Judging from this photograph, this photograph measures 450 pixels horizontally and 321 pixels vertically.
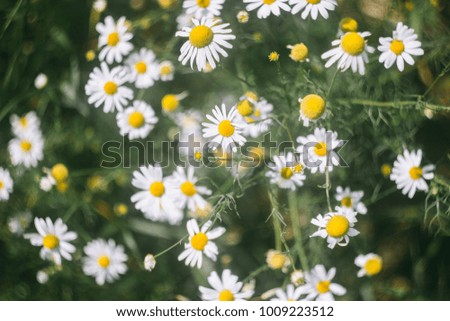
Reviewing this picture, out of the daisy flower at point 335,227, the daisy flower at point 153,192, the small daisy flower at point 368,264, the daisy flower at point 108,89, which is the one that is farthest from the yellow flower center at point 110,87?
the small daisy flower at point 368,264

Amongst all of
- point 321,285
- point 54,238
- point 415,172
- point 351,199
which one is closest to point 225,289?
point 321,285

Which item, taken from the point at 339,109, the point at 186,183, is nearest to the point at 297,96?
the point at 339,109

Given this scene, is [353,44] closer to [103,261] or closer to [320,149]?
[320,149]

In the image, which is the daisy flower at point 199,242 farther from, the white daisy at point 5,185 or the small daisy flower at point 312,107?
Answer: the white daisy at point 5,185

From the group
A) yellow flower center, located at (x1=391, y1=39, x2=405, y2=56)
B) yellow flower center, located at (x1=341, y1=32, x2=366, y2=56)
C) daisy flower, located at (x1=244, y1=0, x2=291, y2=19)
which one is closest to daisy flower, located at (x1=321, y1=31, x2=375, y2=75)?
yellow flower center, located at (x1=341, y1=32, x2=366, y2=56)

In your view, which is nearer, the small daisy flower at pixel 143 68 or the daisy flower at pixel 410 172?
the daisy flower at pixel 410 172

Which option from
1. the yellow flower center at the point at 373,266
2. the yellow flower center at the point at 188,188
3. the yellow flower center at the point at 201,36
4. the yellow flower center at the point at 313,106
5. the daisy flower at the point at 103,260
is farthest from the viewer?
the daisy flower at the point at 103,260
